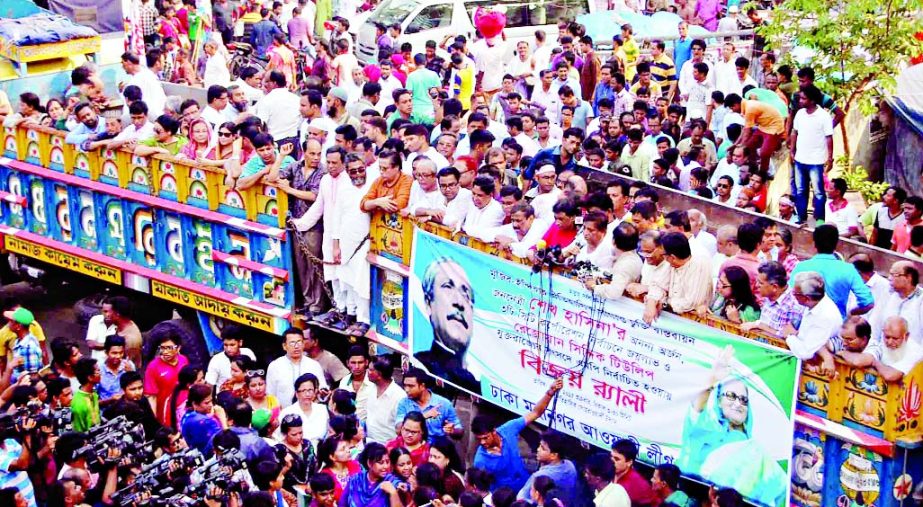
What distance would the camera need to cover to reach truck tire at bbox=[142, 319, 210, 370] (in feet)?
35.0

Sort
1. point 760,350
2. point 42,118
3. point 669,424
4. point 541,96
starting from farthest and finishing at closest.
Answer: point 541,96, point 42,118, point 669,424, point 760,350

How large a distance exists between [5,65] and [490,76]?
5909mm

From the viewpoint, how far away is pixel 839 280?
8.41 m

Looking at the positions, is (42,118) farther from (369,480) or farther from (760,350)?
(760,350)

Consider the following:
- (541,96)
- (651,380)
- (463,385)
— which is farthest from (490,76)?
(651,380)

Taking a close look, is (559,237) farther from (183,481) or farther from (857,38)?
(857,38)

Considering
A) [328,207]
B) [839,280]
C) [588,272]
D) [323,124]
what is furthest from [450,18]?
[839,280]

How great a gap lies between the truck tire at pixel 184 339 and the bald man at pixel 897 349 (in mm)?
5083

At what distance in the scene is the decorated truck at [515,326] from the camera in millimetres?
7632

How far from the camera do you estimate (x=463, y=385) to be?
995 centimetres

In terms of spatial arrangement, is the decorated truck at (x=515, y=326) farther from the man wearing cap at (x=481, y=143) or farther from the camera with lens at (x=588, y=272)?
the man wearing cap at (x=481, y=143)

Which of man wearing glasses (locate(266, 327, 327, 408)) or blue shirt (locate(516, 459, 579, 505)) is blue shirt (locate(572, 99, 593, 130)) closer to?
man wearing glasses (locate(266, 327, 327, 408))

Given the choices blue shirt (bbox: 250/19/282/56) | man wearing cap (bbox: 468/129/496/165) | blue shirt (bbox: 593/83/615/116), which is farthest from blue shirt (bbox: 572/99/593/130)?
blue shirt (bbox: 250/19/282/56)

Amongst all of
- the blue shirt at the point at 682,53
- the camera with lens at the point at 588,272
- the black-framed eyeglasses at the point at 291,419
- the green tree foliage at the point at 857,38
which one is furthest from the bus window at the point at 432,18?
the black-framed eyeglasses at the point at 291,419
